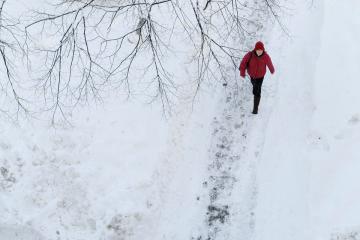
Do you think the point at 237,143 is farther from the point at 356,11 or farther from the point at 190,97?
the point at 356,11

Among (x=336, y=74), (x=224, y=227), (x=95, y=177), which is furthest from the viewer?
(x=336, y=74)

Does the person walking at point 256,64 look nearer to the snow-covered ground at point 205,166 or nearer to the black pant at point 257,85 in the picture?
Answer: the black pant at point 257,85

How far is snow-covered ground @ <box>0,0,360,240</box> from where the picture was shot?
9.09m

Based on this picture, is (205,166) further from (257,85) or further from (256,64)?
(256,64)

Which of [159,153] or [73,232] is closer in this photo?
[73,232]

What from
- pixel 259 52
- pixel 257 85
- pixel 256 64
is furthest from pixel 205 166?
pixel 259 52

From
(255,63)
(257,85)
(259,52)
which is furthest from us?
(257,85)

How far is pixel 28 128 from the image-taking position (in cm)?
1014

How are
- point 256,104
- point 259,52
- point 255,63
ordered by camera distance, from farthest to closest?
point 256,104 → point 255,63 → point 259,52

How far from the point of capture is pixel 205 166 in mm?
9891

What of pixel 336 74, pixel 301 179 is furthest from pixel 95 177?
pixel 336 74

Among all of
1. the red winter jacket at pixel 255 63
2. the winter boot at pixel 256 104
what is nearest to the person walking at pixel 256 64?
the red winter jacket at pixel 255 63

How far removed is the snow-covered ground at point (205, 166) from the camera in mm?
9094

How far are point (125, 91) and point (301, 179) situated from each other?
154 inches
